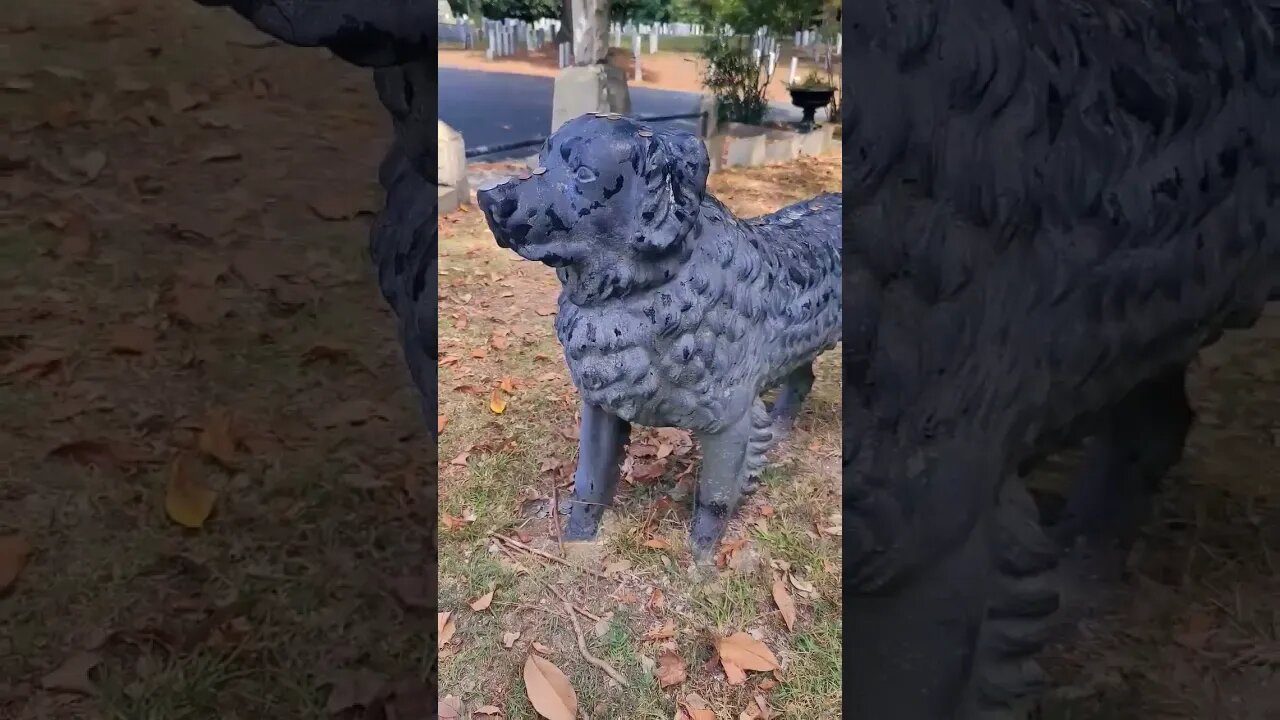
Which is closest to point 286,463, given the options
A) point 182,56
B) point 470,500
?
point 470,500

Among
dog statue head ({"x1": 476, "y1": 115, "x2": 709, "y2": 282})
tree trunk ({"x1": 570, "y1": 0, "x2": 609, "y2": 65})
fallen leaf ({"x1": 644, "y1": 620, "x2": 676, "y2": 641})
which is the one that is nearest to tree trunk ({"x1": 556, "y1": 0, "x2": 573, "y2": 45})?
tree trunk ({"x1": 570, "y1": 0, "x2": 609, "y2": 65})

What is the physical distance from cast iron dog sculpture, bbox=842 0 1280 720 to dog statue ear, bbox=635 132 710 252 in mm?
281

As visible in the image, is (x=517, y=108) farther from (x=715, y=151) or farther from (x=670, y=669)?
(x=670, y=669)

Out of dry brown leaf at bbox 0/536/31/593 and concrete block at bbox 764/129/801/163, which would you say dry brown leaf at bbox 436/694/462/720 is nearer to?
dry brown leaf at bbox 0/536/31/593

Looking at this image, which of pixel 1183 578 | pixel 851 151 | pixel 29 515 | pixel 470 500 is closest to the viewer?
pixel 851 151

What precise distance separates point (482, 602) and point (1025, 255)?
60cm

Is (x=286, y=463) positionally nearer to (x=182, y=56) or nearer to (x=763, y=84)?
(x=182, y=56)

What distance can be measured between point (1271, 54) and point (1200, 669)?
39cm

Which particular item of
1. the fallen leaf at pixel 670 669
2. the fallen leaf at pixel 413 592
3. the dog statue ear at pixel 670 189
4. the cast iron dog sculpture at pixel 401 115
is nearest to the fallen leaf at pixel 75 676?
the fallen leaf at pixel 413 592

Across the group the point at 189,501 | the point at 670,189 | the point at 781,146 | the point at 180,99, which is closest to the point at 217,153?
the point at 180,99

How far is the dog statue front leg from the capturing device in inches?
39.1

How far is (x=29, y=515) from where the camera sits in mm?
834

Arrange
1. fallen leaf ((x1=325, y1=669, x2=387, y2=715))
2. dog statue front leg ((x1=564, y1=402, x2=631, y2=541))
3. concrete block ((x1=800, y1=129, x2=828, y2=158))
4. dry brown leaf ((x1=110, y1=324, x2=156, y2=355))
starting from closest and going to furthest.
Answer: fallen leaf ((x1=325, y1=669, x2=387, y2=715))
concrete block ((x1=800, y1=129, x2=828, y2=158))
dry brown leaf ((x1=110, y1=324, x2=156, y2=355))
dog statue front leg ((x1=564, y1=402, x2=631, y2=541))

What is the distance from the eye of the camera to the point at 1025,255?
0.47 meters
